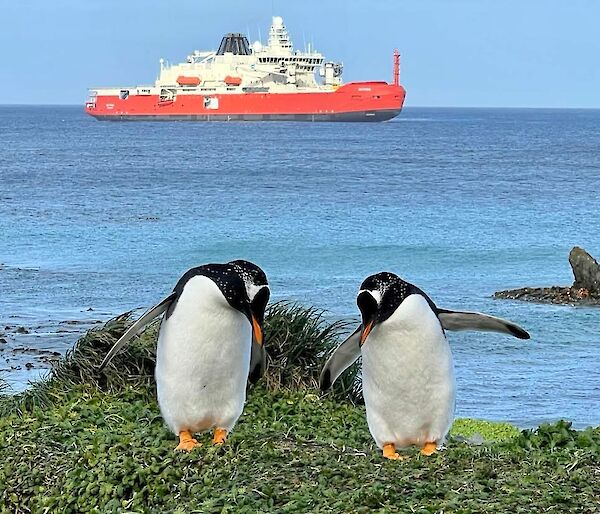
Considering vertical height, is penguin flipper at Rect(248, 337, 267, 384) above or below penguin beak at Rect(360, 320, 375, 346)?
below

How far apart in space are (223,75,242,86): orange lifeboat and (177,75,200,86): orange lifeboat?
322 cm

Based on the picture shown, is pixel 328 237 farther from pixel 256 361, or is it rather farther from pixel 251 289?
pixel 251 289

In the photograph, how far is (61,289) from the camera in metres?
19.1

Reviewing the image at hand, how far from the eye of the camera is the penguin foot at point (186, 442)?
5.28 metres

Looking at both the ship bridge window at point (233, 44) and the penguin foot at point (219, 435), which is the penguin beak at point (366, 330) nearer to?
the penguin foot at point (219, 435)

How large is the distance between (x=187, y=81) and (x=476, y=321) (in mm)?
99454

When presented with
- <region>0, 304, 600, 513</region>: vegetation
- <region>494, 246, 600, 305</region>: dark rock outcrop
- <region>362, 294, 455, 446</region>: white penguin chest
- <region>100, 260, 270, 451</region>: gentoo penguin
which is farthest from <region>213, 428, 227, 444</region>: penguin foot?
<region>494, 246, 600, 305</region>: dark rock outcrop

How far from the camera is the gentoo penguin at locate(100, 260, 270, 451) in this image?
16.1ft

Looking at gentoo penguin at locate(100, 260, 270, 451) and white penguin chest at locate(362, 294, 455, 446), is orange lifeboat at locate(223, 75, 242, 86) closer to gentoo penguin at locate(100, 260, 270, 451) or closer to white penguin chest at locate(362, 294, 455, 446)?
gentoo penguin at locate(100, 260, 270, 451)

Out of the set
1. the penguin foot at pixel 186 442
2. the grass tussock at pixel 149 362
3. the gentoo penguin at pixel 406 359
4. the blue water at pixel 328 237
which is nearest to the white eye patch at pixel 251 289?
the gentoo penguin at pixel 406 359

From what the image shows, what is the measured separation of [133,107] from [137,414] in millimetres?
104176

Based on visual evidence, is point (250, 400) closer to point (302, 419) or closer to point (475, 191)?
point (302, 419)

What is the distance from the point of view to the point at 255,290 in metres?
4.90

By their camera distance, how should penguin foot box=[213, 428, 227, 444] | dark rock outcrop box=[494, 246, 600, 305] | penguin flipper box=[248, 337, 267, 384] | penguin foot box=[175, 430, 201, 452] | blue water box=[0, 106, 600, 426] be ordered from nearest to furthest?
penguin foot box=[175, 430, 201, 452]
penguin foot box=[213, 428, 227, 444]
penguin flipper box=[248, 337, 267, 384]
blue water box=[0, 106, 600, 426]
dark rock outcrop box=[494, 246, 600, 305]
